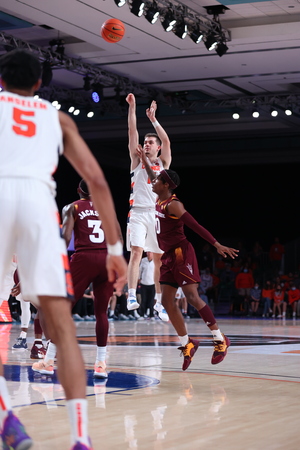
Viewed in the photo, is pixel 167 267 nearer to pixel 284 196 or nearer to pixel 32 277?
pixel 32 277

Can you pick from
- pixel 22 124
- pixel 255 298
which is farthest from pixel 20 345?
pixel 255 298

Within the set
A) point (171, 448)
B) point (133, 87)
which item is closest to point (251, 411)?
point (171, 448)

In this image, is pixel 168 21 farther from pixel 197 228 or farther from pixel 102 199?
pixel 102 199

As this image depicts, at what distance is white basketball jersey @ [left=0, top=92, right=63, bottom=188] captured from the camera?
119 inches

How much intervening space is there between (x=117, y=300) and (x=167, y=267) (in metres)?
13.6

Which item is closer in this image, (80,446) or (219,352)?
(80,446)

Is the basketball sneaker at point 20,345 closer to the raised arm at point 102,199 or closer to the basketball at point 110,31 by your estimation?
the basketball at point 110,31

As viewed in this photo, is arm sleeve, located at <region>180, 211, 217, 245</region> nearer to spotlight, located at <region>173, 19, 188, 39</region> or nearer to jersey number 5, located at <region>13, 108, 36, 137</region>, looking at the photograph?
jersey number 5, located at <region>13, 108, 36, 137</region>

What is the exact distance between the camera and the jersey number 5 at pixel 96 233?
6391 mm

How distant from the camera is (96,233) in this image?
253 inches

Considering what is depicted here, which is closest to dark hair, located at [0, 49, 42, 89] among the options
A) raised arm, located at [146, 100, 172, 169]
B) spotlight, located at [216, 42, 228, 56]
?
raised arm, located at [146, 100, 172, 169]

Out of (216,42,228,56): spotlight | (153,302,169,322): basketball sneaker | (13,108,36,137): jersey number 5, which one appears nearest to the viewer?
(13,108,36,137): jersey number 5

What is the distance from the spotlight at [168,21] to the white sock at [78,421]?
38.0 ft

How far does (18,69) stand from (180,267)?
3.91 meters
